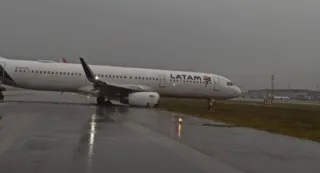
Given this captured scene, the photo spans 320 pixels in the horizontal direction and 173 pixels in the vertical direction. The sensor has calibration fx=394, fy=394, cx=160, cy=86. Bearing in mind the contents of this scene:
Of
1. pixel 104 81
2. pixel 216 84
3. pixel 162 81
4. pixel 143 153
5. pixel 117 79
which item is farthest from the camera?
pixel 216 84

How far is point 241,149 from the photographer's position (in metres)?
11.0

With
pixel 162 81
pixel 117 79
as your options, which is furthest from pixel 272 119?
pixel 117 79

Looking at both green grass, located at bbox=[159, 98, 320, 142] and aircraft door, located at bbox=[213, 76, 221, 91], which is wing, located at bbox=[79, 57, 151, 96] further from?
aircraft door, located at bbox=[213, 76, 221, 91]

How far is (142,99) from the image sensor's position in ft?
110

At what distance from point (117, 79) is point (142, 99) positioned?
395 centimetres

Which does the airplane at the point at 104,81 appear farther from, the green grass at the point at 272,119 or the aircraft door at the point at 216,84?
the green grass at the point at 272,119

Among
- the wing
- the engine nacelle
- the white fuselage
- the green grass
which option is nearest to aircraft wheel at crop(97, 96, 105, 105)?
the wing

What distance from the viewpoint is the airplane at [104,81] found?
34.0 metres

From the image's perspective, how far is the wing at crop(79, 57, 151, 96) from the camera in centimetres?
3297

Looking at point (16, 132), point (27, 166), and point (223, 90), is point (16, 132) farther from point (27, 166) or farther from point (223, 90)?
point (223, 90)

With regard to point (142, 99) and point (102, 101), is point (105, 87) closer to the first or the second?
point (102, 101)

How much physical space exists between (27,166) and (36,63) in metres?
29.7

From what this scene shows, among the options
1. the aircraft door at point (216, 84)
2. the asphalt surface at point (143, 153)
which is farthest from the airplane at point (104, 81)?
the asphalt surface at point (143, 153)

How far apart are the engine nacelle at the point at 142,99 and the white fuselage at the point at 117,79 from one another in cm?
262
